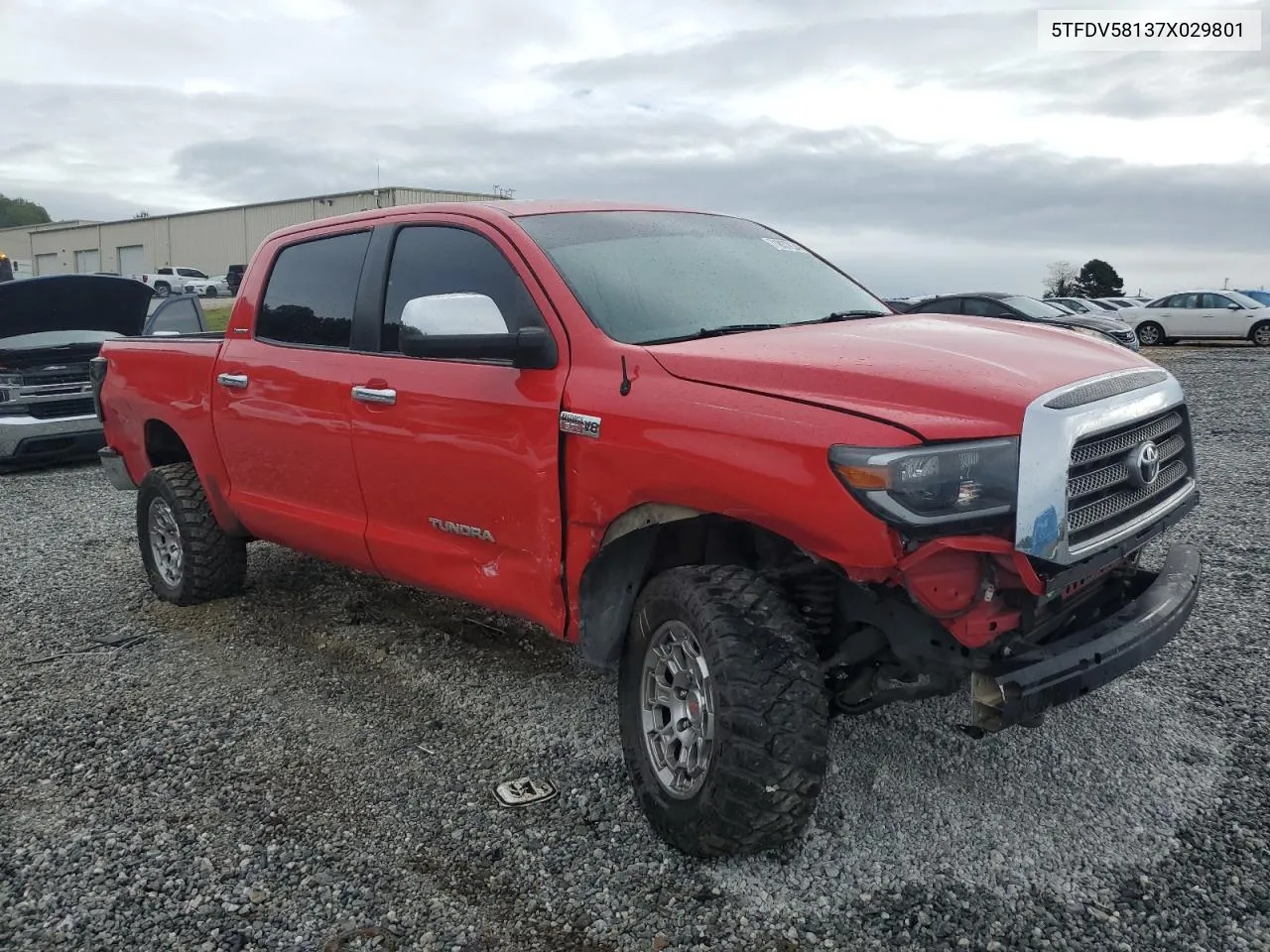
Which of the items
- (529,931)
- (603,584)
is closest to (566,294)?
(603,584)

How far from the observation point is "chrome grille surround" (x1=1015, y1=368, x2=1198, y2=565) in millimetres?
2627

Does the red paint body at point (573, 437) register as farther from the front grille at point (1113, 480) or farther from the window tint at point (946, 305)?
the window tint at point (946, 305)

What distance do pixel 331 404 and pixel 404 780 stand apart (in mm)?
1547

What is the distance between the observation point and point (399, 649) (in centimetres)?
484

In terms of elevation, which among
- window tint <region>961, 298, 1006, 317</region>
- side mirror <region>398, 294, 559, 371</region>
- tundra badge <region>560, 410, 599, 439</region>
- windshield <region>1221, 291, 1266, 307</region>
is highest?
windshield <region>1221, 291, 1266, 307</region>

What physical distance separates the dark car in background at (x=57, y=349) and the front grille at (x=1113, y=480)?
8.52m

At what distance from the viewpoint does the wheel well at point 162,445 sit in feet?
18.7

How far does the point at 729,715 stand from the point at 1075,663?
0.92 m

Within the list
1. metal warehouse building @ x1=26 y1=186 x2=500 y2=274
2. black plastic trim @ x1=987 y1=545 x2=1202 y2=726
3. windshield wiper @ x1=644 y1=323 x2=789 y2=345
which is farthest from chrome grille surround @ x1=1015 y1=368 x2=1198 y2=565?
metal warehouse building @ x1=26 y1=186 x2=500 y2=274

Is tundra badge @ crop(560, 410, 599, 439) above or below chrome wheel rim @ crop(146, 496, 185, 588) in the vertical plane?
above

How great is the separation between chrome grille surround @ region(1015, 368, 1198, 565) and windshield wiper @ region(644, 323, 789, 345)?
3.56 ft

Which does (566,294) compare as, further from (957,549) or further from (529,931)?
A: (529,931)

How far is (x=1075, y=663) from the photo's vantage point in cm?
280

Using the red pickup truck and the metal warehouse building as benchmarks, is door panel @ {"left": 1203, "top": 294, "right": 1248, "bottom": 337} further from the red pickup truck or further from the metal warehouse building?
the metal warehouse building
